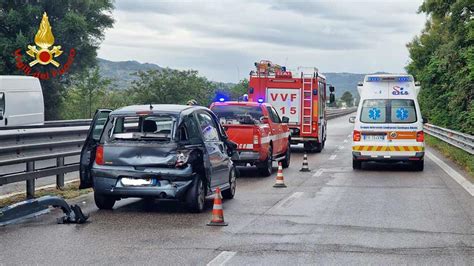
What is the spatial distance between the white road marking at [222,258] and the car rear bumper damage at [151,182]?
9.91ft

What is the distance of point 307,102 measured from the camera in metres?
27.2

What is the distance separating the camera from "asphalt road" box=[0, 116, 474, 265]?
8.09 meters

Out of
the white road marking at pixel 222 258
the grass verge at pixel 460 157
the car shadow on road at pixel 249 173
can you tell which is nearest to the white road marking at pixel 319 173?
the car shadow on road at pixel 249 173

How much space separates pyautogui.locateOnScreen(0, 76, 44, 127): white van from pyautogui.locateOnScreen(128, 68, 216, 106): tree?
24512 millimetres

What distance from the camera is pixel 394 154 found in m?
19.9

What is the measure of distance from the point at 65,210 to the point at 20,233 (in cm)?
109

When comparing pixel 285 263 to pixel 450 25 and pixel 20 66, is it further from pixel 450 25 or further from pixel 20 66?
pixel 20 66

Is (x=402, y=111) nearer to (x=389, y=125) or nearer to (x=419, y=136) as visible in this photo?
(x=389, y=125)

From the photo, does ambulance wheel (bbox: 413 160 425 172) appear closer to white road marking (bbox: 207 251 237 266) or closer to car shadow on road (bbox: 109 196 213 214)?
car shadow on road (bbox: 109 196 213 214)

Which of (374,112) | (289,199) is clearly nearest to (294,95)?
(374,112)

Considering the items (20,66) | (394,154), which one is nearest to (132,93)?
(20,66)

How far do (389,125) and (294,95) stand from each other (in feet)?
24.6

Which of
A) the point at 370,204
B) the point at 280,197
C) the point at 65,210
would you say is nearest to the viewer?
the point at 65,210

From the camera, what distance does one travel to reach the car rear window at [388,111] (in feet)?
66.6
